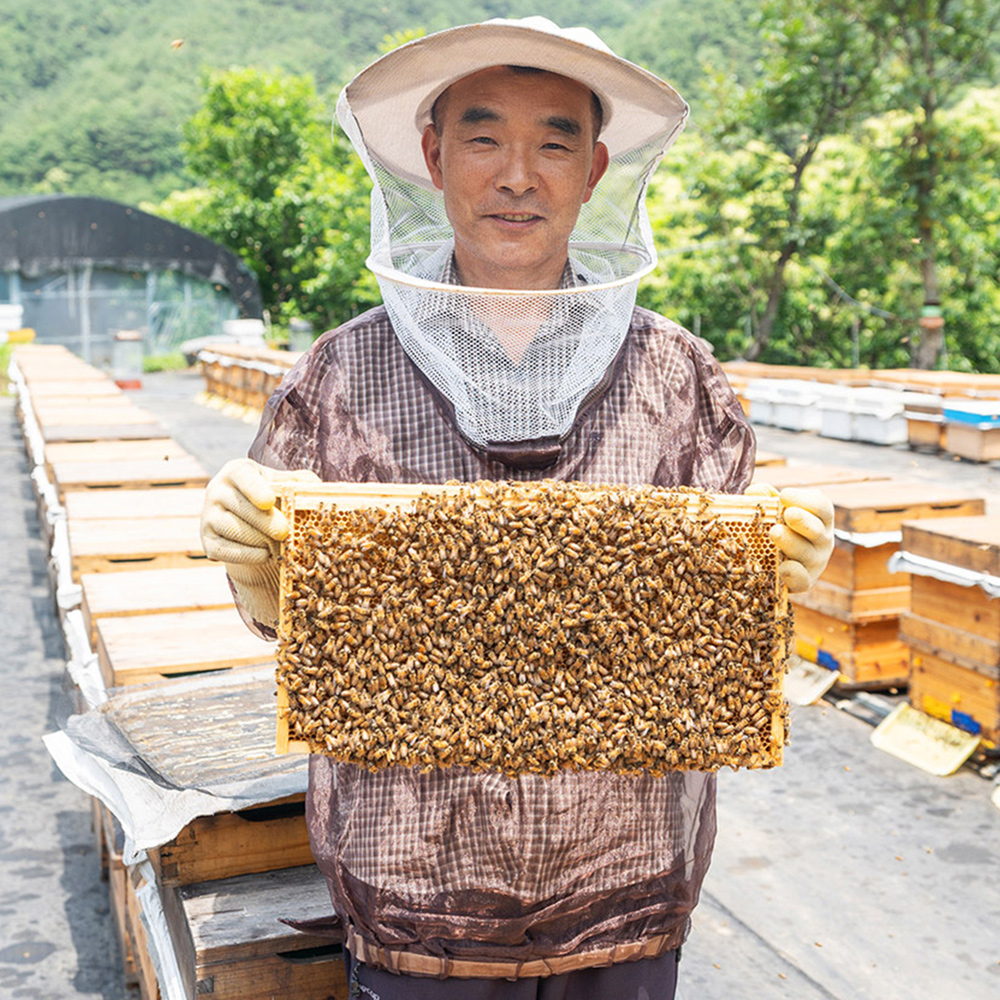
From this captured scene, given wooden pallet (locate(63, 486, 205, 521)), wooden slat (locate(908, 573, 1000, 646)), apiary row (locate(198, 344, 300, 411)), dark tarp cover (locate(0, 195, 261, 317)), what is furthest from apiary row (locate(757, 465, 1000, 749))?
dark tarp cover (locate(0, 195, 261, 317))

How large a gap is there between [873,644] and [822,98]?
20.1 metres

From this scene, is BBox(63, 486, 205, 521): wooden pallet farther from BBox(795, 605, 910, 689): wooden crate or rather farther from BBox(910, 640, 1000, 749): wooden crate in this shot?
BBox(910, 640, 1000, 749): wooden crate

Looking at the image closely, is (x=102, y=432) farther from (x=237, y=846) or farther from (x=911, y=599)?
(x=237, y=846)

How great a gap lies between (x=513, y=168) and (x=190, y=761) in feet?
5.90

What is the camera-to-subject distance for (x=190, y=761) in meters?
2.90

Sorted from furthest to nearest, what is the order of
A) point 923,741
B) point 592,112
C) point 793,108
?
point 793,108 → point 923,741 → point 592,112

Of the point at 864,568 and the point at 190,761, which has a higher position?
the point at 190,761

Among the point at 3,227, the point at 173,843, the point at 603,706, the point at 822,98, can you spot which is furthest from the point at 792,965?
the point at 3,227

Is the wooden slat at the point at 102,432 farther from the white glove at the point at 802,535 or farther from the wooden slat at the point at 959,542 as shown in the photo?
the white glove at the point at 802,535

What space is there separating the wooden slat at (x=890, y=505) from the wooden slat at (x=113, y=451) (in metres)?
4.74

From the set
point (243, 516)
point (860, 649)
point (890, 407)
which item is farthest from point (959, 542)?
point (890, 407)

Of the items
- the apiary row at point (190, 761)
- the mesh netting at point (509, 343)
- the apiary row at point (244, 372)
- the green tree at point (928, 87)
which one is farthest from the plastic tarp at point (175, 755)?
the green tree at point (928, 87)

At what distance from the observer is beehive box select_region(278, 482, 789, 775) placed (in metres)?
1.81

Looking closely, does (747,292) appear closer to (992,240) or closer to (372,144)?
(992,240)
